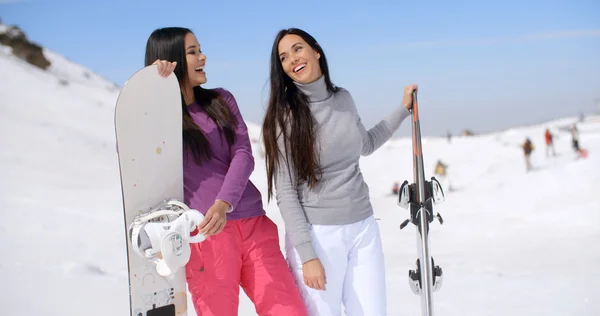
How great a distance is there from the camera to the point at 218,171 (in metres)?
2.27

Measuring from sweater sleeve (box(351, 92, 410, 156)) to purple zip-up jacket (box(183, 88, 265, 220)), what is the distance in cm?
55

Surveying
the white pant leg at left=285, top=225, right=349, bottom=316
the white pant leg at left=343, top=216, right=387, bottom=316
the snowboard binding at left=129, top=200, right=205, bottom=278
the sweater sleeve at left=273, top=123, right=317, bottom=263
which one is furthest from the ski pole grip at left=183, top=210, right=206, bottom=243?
the white pant leg at left=343, top=216, right=387, bottom=316

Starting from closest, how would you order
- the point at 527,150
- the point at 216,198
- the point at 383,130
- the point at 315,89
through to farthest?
the point at 216,198 < the point at 315,89 < the point at 383,130 < the point at 527,150

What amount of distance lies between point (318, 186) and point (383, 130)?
50cm

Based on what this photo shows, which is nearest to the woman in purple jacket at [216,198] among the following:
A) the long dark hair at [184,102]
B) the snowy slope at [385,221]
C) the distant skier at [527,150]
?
the long dark hair at [184,102]

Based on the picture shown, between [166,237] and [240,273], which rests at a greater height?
[166,237]

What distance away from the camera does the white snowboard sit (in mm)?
2191

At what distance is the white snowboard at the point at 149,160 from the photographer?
2.19 metres

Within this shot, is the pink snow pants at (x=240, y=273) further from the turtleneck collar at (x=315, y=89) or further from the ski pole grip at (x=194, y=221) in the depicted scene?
the turtleneck collar at (x=315, y=89)

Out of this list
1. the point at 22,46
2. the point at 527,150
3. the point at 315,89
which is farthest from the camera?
the point at 22,46

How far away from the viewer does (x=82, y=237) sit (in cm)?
607

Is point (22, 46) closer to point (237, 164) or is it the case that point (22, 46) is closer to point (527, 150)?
point (527, 150)

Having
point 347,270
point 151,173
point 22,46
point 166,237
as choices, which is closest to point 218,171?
point 151,173

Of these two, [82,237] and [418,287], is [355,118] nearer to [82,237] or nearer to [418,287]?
[418,287]
